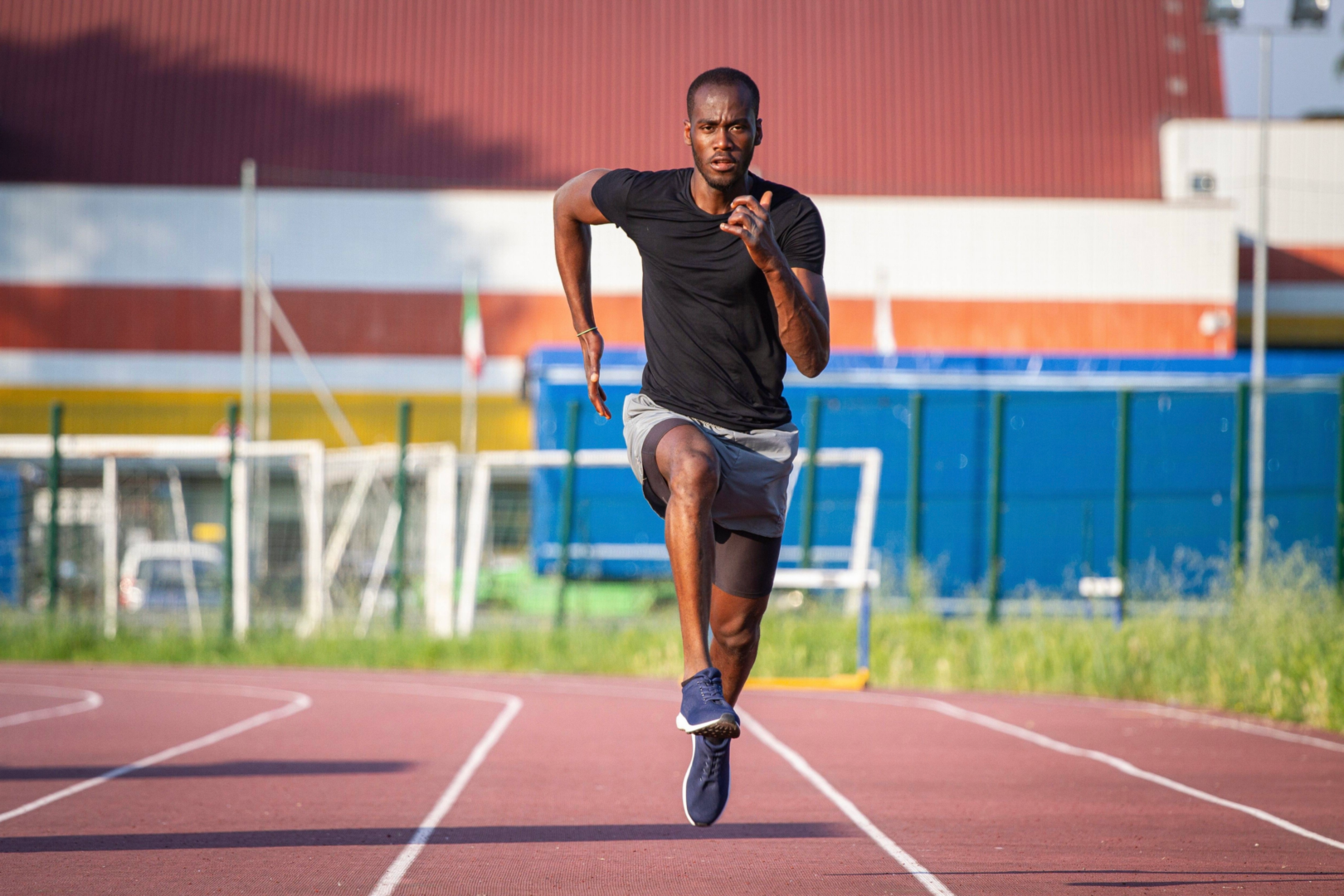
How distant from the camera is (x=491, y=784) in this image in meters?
7.32

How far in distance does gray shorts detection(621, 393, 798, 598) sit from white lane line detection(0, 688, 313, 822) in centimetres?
342

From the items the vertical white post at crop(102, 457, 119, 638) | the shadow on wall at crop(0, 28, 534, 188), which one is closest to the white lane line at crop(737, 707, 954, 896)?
the vertical white post at crop(102, 457, 119, 638)

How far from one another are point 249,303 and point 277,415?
247cm

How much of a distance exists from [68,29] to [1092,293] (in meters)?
22.9

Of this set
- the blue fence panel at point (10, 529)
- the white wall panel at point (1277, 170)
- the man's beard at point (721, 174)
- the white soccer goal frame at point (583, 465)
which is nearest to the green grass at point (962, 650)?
the white soccer goal frame at point (583, 465)

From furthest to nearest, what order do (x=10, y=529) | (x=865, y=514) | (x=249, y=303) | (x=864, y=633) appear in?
(x=249, y=303), (x=10, y=529), (x=865, y=514), (x=864, y=633)

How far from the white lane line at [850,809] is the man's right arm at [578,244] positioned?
136cm

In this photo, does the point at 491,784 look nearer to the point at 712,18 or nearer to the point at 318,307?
the point at 318,307

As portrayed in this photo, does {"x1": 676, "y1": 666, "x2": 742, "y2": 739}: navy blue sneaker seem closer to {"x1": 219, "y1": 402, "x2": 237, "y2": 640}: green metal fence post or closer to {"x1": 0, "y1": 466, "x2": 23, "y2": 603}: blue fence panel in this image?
{"x1": 219, "y1": 402, "x2": 237, "y2": 640}: green metal fence post

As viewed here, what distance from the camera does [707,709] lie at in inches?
156

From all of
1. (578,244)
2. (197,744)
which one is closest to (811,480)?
(197,744)

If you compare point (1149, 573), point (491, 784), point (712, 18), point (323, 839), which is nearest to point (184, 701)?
point (491, 784)

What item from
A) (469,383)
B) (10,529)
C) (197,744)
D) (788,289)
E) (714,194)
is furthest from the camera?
(469,383)

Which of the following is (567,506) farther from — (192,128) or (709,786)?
(192,128)
